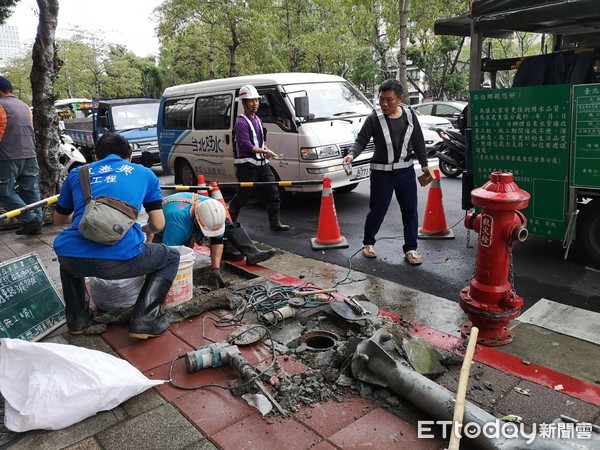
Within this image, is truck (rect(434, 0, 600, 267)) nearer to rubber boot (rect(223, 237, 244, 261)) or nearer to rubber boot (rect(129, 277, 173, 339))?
rubber boot (rect(223, 237, 244, 261))

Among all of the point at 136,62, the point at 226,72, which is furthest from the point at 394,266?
the point at 136,62

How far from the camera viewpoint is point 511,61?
17.5 ft

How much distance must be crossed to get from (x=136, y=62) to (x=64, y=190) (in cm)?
4200

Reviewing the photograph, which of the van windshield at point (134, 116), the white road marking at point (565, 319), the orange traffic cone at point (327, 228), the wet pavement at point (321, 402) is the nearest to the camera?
the wet pavement at point (321, 402)

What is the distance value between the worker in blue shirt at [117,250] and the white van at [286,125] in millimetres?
3976

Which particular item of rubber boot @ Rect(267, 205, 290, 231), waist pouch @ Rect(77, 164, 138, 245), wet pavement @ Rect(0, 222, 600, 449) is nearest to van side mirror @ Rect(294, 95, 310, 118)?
rubber boot @ Rect(267, 205, 290, 231)

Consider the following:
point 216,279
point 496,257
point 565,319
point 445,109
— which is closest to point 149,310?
point 216,279

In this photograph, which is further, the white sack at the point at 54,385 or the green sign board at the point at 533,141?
the green sign board at the point at 533,141

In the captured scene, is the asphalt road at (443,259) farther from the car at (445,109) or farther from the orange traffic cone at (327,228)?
the car at (445,109)

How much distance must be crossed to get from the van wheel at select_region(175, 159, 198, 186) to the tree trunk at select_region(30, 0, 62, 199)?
2.37m

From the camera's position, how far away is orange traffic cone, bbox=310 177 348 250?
19.0 ft

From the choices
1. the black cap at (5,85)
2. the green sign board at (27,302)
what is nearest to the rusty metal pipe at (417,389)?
the green sign board at (27,302)

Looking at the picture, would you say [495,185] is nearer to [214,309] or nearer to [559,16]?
[559,16]

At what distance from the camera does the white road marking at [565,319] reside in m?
3.40
